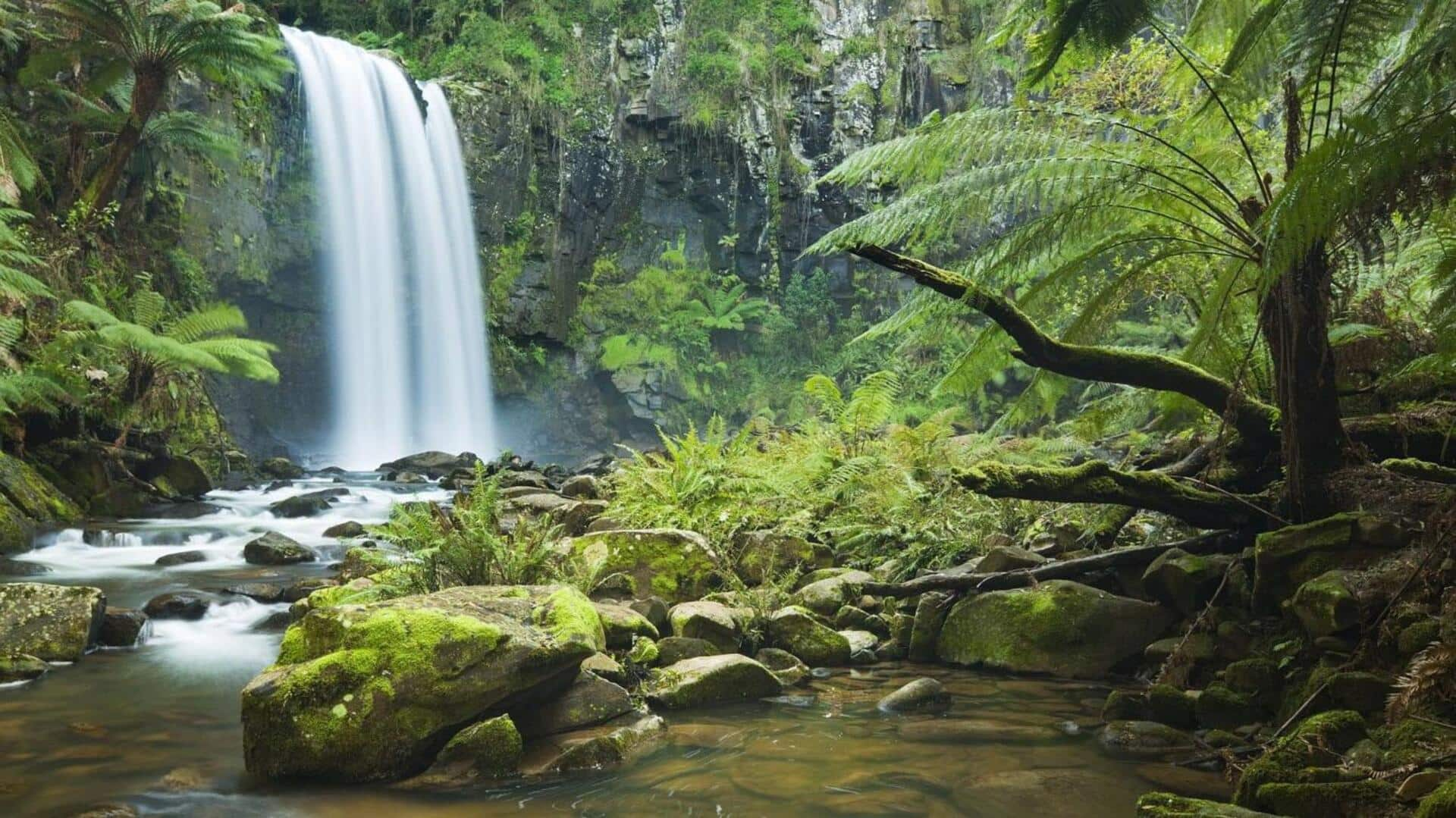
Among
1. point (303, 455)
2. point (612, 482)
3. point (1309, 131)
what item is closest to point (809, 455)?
point (612, 482)

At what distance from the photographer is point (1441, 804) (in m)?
1.86

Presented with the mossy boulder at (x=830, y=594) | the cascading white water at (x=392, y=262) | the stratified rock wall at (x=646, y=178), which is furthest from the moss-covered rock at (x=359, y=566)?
the stratified rock wall at (x=646, y=178)

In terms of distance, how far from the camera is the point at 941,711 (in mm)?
3916

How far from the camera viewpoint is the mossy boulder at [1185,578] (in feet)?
13.2

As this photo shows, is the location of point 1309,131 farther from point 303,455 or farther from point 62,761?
point 303,455

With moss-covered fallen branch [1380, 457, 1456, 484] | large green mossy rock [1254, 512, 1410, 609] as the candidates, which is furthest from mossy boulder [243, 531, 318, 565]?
moss-covered fallen branch [1380, 457, 1456, 484]

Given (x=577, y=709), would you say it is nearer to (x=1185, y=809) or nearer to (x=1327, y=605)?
(x=1185, y=809)

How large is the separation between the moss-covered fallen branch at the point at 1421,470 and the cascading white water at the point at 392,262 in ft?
53.1

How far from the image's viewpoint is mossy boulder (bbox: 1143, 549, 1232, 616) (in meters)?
4.02

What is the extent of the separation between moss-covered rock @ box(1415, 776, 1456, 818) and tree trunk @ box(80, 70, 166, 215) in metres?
12.8

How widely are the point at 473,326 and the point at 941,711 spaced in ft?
55.1

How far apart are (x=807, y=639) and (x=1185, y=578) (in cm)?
186

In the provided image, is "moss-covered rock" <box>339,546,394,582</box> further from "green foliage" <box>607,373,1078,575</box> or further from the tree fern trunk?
the tree fern trunk

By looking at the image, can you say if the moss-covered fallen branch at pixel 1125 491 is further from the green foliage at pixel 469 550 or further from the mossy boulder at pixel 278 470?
the mossy boulder at pixel 278 470
